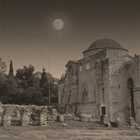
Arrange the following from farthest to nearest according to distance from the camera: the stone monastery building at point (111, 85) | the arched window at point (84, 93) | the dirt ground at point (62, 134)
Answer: the arched window at point (84, 93)
the stone monastery building at point (111, 85)
the dirt ground at point (62, 134)

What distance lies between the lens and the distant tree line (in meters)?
34.2

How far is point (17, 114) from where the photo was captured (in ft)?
79.8

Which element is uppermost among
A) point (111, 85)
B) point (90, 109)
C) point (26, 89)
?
point (26, 89)

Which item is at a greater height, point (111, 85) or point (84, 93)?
point (111, 85)

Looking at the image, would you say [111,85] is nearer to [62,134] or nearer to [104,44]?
[104,44]

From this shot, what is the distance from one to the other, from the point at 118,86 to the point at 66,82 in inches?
377

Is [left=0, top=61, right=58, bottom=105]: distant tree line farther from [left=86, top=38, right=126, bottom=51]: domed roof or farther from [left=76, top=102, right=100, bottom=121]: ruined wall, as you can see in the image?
[left=76, top=102, right=100, bottom=121]: ruined wall

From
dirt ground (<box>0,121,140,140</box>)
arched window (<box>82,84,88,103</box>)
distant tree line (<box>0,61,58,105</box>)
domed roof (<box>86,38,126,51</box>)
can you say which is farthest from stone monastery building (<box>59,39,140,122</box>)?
distant tree line (<box>0,61,58,105</box>)

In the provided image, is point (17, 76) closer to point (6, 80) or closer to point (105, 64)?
point (6, 80)

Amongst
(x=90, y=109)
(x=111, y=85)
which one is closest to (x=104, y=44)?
(x=111, y=85)

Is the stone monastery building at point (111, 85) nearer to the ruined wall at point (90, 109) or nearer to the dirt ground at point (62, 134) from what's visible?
the ruined wall at point (90, 109)

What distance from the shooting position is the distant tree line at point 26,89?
34.2 m

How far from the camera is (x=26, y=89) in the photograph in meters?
36.4

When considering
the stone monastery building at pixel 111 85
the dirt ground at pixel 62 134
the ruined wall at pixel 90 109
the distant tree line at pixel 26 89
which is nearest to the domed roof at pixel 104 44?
the stone monastery building at pixel 111 85
